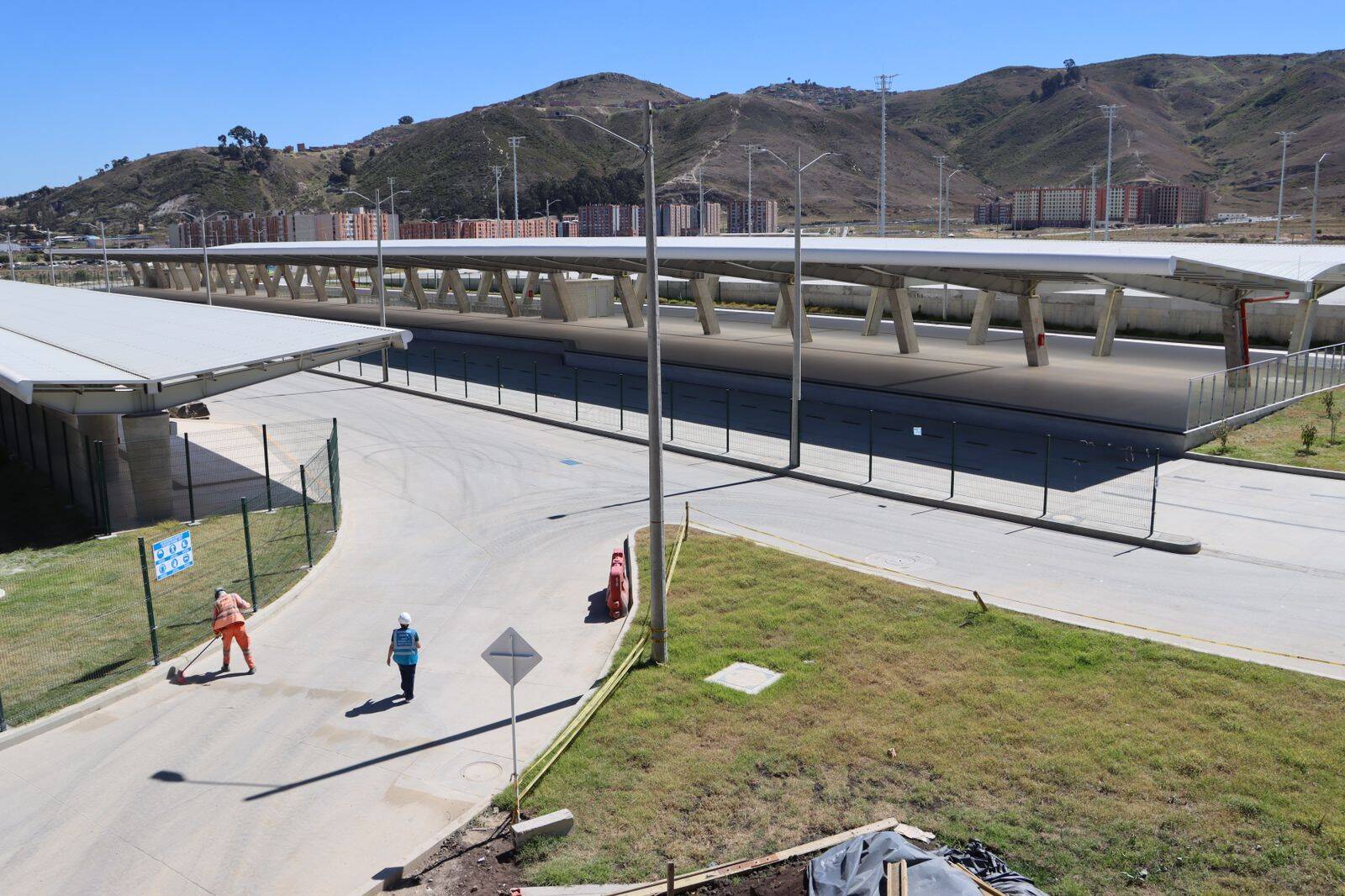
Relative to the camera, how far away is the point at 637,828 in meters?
10.7

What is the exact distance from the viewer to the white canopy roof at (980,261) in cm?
2869

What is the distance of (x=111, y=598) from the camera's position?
18016 mm

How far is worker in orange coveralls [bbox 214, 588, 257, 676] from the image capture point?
577 inches

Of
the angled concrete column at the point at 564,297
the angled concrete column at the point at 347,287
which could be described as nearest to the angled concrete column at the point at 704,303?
the angled concrete column at the point at 564,297

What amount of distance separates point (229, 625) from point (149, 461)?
10.0 meters

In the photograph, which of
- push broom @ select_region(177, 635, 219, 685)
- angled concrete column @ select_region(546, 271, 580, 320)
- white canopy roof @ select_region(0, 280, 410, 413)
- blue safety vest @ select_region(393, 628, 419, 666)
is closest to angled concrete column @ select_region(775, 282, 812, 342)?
angled concrete column @ select_region(546, 271, 580, 320)

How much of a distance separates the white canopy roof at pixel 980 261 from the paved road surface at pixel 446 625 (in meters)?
5.89

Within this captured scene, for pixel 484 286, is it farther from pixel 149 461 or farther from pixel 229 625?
pixel 229 625

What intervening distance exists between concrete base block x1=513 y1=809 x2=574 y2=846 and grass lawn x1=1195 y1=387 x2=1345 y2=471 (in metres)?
23.0

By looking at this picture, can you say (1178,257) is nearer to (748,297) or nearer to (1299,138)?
(748,297)

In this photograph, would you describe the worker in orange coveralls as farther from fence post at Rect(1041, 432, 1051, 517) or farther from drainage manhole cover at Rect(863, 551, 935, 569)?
fence post at Rect(1041, 432, 1051, 517)

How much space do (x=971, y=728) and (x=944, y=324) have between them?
156 feet

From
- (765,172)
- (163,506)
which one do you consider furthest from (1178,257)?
(765,172)

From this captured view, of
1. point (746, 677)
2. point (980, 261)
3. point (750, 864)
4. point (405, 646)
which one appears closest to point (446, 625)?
point (405, 646)
